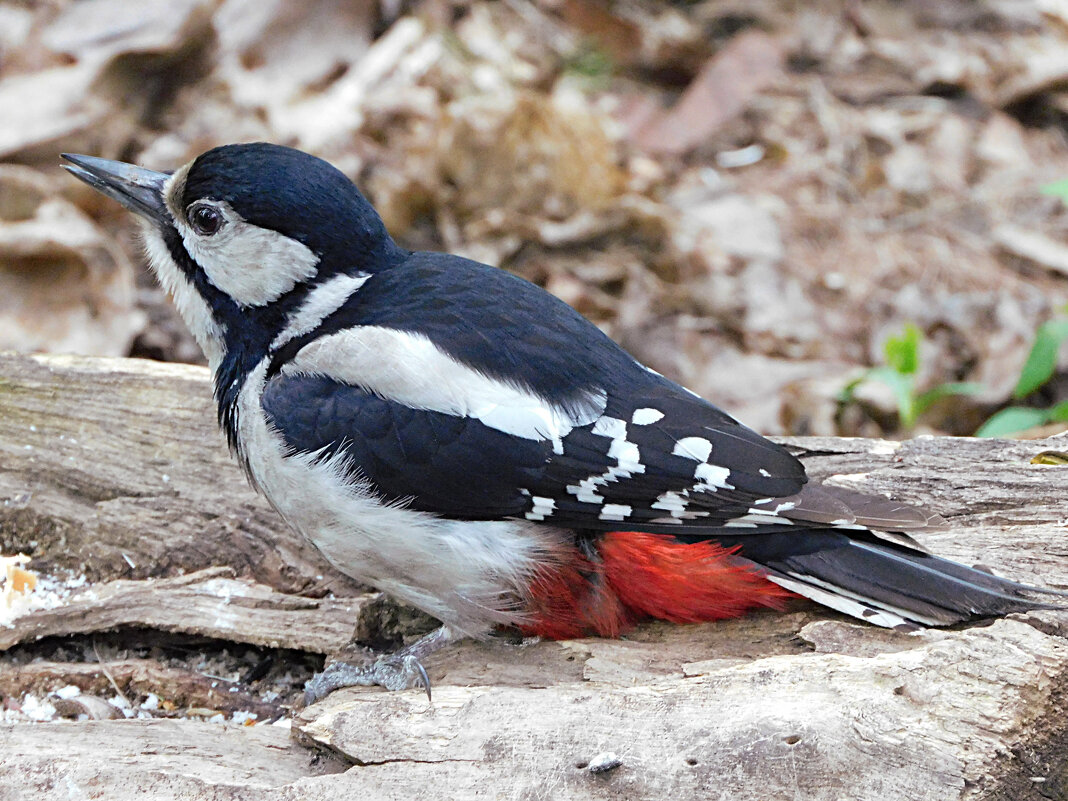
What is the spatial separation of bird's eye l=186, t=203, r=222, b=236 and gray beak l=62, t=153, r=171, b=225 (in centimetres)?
13

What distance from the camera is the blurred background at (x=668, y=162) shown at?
4996 millimetres

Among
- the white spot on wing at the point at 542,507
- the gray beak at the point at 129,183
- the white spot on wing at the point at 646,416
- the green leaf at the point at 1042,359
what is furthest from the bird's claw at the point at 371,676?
the green leaf at the point at 1042,359

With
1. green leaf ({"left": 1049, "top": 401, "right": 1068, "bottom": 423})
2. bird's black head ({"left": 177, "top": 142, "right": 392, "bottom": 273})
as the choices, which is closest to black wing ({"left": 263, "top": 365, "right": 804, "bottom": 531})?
bird's black head ({"left": 177, "top": 142, "right": 392, "bottom": 273})

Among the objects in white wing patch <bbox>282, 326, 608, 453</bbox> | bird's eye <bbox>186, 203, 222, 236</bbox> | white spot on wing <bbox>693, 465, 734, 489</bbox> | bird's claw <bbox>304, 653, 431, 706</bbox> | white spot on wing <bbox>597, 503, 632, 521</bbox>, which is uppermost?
bird's eye <bbox>186, 203, 222, 236</bbox>

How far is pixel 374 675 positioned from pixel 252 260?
116cm

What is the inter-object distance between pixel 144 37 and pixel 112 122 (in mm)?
485

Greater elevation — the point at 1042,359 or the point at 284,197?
the point at 284,197

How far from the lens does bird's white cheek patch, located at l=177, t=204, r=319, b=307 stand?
3061mm

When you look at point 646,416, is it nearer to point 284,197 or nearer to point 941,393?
point 284,197

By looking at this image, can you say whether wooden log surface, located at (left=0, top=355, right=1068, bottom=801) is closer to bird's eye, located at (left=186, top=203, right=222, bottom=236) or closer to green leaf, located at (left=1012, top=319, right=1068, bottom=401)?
bird's eye, located at (left=186, top=203, right=222, bottom=236)

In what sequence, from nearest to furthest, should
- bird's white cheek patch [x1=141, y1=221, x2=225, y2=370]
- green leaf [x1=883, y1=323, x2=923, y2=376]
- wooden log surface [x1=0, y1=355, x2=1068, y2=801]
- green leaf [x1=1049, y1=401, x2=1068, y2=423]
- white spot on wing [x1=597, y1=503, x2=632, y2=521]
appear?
wooden log surface [x1=0, y1=355, x2=1068, y2=801], white spot on wing [x1=597, y1=503, x2=632, y2=521], bird's white cheek patch [x1=141, y1=221, x2=225, y2=370], green leaf [x1=1049, y1=401, x2=1068, y2=423], green leaf [x1=883, y1=323, x2=923, y2=376]

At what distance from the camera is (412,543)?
2.83 meters

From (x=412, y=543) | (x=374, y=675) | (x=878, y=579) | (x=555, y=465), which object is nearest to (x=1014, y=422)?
(x=878, y=579)

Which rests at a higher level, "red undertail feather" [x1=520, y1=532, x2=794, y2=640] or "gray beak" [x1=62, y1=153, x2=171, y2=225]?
"gray beak" [x1=62, y1=153, x2=171, y2=225]
